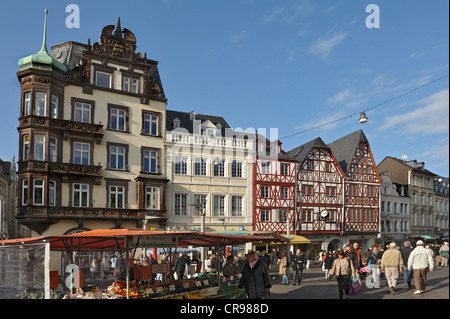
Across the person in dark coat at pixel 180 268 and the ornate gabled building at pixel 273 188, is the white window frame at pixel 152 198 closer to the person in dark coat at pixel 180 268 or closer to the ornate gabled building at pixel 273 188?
the ornate gabled building at pixel 273 188

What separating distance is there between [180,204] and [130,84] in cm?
975

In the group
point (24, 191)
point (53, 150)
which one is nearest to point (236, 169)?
point (53, 150)

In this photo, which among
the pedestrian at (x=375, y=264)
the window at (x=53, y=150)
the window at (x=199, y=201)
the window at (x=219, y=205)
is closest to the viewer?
the pedestrian at (x=375, y=264)

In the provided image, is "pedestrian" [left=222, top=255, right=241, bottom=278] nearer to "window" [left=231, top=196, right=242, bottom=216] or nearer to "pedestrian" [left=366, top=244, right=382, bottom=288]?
"pedestrian" [left=366, top=244, right=382, bottom=288]

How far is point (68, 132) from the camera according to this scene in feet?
99.3

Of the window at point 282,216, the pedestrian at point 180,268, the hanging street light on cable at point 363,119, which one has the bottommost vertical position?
the pedestrian at point 180,268

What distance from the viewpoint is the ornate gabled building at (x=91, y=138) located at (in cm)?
2891

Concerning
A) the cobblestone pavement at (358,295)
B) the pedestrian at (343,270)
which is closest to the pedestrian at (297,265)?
the cobblestone pavement at (358,295)

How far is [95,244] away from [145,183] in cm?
1757

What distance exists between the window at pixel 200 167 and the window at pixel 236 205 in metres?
3.45

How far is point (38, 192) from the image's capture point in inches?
1129

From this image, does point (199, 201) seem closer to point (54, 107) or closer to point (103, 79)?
point (103, 79)
